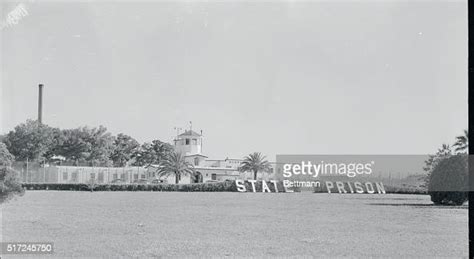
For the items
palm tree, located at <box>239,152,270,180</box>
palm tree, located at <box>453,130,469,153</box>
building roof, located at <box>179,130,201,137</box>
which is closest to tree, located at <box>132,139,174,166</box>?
building roof, located at <box>179,130,201,137</box>

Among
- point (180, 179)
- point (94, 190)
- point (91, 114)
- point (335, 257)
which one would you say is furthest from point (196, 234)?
point (180, 179)

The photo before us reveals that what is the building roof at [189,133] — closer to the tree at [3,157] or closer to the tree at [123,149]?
the tree at [123,149]

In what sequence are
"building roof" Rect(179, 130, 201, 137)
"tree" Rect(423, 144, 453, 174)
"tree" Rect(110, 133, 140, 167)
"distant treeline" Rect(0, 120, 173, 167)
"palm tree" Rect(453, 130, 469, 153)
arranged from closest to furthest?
"palm tree" Rect(453, 130, 469, 153) < "tree" Rect(423, 144, 453, 174) < "distant treeline" Rect(0, 120, 173, 167) < "building roof" Rect(179, 130, 201, 137) < "tree" Rect(110, 133, 140, 167)

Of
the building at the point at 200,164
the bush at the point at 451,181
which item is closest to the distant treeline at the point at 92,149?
the building at the point at 200,164

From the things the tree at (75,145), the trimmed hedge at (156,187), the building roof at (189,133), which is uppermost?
the building roof at (189,133)

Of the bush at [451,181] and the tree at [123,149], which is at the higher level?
the tree at [123,149]

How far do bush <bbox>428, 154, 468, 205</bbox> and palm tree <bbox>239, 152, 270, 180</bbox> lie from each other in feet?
51.2

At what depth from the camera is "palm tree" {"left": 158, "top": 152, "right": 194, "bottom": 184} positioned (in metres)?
46.1

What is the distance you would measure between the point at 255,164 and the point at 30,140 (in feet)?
47.5

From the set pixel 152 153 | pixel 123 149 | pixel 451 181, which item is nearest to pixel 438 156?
pixel 451 181

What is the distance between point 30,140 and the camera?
126 ft

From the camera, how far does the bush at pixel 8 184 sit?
13.0m

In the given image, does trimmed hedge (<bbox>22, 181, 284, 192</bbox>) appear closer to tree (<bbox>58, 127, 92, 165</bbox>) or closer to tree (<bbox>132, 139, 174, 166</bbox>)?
tree (<bbox>132, 139, 174, 166</bbox>)

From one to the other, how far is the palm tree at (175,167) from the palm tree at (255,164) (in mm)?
7155
